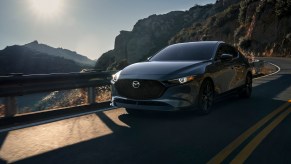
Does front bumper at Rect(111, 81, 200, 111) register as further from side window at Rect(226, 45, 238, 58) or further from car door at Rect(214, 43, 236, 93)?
side window at Rect(226, 45, 238, 58)

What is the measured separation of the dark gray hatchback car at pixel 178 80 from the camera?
7133 mm

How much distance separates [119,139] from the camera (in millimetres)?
5855

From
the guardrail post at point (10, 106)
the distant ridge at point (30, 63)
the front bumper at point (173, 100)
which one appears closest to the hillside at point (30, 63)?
the distant ridge at point (30, 63)

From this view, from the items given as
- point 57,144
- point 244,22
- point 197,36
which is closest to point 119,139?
point 57,144

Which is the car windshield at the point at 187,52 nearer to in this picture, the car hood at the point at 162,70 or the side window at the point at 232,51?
the car hood at the point at 162,70

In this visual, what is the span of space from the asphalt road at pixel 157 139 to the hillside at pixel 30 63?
15645 cm

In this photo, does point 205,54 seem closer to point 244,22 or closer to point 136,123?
point 136,123

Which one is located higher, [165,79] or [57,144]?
[165,79]

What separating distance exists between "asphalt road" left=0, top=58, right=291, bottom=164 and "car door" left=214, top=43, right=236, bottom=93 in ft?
2.21

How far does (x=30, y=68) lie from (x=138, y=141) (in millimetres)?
175473

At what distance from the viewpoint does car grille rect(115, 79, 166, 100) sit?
714cm

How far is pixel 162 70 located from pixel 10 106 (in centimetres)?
318

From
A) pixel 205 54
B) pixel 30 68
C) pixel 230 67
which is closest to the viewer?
pixel 205 54

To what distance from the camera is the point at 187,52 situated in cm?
898
